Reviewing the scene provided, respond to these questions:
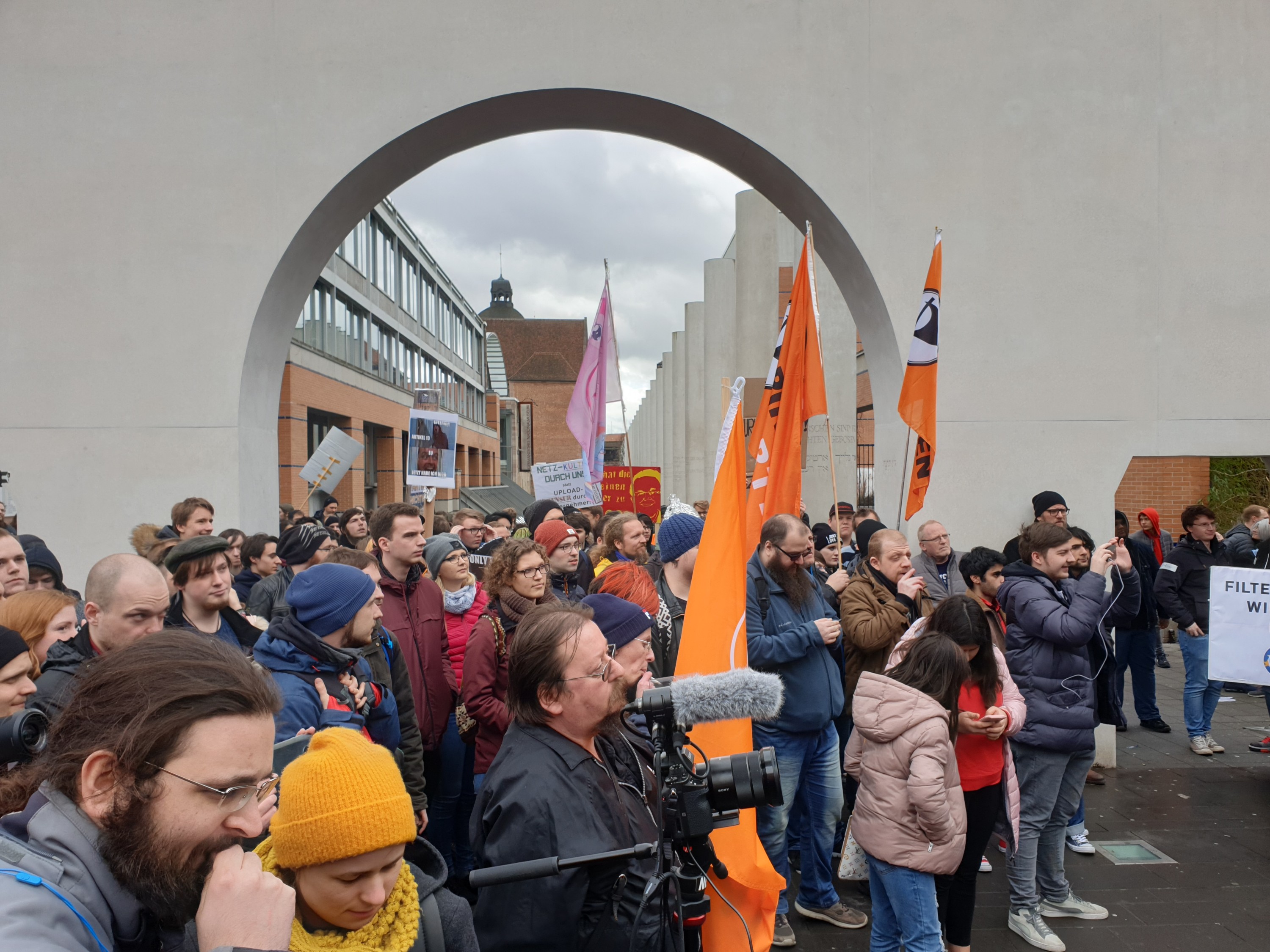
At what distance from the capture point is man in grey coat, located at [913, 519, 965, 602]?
6.09 m

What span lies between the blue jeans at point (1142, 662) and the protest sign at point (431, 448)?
6952mm

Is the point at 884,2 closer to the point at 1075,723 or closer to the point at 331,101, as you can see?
the point at 331,101

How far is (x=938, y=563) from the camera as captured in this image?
6.23 meters

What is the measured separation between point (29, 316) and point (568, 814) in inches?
256

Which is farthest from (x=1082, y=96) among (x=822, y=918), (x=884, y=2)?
(x=822, y=918)

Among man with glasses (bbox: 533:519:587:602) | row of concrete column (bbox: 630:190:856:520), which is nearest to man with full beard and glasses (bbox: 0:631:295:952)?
man with glasses (bbox: 533:519:587:602)

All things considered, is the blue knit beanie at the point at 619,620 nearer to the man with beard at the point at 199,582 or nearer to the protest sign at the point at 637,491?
the man with beard at the point at 199,582

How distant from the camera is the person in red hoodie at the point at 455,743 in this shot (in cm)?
473

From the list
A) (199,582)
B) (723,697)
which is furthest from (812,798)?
(199,582)

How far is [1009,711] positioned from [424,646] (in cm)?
284

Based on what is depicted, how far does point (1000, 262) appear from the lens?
22.8 feet

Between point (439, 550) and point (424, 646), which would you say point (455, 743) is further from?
point (439, 550)

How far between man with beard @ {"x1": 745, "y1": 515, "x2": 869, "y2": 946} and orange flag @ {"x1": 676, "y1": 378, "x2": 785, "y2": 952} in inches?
32.0

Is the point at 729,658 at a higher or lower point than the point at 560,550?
lower
